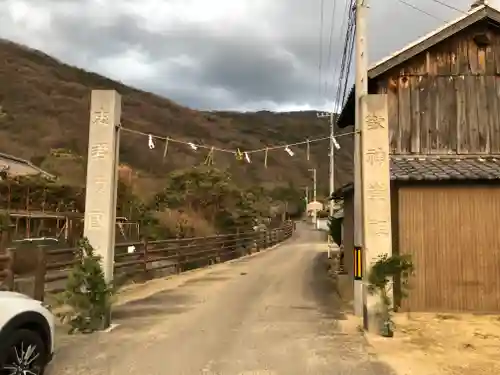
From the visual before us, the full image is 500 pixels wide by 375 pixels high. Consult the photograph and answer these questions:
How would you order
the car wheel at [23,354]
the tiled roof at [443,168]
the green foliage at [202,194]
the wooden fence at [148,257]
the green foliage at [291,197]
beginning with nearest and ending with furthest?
the car wheel at [23,354], the wooden fence at [148,257], the tiled roof at [443,168], the green foliage at [202,194], the green foliage at [291,197]

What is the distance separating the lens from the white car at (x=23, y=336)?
4691 mm

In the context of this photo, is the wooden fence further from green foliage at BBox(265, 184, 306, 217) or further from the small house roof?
green foliage at BBox(265, 184, 306, 217)

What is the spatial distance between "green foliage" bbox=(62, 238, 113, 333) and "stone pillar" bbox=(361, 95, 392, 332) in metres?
4.37

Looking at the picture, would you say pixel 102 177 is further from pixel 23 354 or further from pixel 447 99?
pixel 447 99

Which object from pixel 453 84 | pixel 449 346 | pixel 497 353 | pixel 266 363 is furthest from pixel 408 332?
pixel 453 84

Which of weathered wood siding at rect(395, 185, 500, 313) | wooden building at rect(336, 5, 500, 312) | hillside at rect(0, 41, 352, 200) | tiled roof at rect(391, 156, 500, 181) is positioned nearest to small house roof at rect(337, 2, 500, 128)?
wooden building at rect(336, 5, 500, 312)

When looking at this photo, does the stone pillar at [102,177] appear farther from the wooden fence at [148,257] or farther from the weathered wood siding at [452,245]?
the weathered wood siding at [452,245]

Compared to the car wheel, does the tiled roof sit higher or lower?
higher

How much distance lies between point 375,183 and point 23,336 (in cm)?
592

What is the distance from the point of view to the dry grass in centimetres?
625

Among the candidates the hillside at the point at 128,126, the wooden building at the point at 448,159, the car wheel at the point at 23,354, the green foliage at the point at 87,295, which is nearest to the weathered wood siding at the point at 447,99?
the wooden building at the point at 448,159

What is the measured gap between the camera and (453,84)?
11656 mm

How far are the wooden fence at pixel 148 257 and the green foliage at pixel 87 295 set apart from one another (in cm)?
90

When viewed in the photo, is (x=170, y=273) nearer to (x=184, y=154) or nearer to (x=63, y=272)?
(x=63, y=272)
